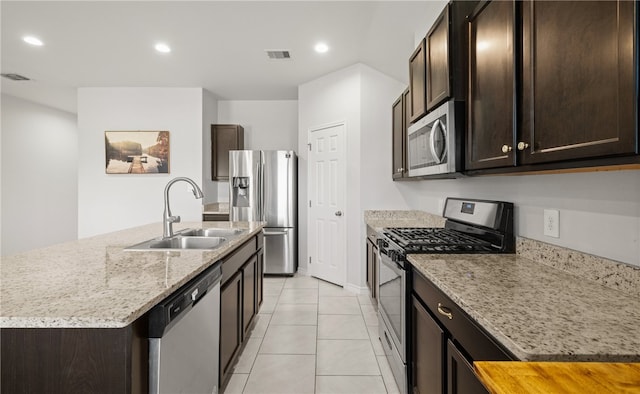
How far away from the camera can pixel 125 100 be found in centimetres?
486

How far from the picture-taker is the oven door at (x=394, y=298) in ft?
5.77

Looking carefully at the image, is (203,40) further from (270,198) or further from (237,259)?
(237,259)

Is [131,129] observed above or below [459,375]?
above

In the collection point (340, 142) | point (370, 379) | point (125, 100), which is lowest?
point (370, 379)

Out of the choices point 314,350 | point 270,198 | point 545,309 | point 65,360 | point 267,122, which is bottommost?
point 314,350

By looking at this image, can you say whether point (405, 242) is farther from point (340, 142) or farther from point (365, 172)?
point (340, 142)

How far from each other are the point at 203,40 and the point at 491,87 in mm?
3071

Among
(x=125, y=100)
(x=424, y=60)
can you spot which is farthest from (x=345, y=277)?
(x=125, y=100)

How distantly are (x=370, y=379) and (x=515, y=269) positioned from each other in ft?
4.09

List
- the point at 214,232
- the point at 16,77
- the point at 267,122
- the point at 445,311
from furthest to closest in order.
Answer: the point at 267,122 < the point at 16,77 < the point at 214,232 < the point at 445,311

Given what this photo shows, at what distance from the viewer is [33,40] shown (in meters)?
3.40

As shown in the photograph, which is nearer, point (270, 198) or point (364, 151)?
point (364, 151)

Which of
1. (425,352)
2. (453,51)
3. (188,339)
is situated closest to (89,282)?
(188,339)

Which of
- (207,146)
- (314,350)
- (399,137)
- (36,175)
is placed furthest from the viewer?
(36,175)
